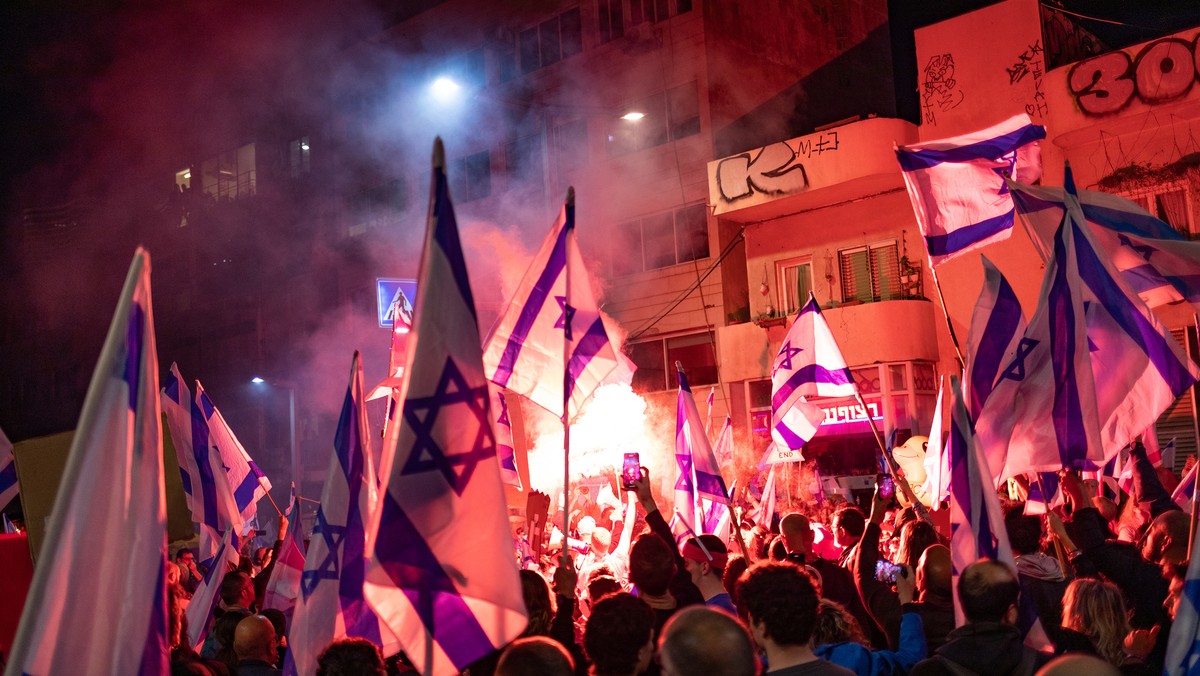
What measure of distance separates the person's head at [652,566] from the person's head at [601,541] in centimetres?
639

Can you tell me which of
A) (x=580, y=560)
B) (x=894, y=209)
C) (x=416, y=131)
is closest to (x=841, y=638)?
(x=580, y=560)

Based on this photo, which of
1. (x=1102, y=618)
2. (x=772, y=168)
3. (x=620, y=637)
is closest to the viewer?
(x=620, y=637)

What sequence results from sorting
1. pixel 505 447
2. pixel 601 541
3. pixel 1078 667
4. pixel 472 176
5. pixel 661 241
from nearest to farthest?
1. pixel 1078 667
2. pixel 505 447
3. pixel 601 541
4. pixel 661 241
5. pixel 472 176

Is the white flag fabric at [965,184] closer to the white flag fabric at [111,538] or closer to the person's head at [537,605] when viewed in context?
the person's head at [537,605]

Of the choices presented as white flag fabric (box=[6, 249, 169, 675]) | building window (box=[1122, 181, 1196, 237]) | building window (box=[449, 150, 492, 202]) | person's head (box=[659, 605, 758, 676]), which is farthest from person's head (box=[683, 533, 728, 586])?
building window (box=[449, 150, 492, 202])

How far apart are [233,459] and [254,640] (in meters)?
6.00

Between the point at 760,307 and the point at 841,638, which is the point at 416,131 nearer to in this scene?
the point at 760,307

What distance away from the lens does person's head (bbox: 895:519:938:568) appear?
18.6 ft

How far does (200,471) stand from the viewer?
10148 millimetres

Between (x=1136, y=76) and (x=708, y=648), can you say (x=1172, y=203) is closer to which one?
(x=1136, y=76)

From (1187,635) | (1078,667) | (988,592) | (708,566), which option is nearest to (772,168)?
(708,566)

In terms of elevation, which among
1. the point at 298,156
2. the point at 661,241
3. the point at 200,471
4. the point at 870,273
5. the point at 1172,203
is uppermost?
the point at 298,156

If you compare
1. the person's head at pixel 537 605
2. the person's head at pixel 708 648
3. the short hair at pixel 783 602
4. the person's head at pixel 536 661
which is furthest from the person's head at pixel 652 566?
Answer: the person's head at pixel 708 648

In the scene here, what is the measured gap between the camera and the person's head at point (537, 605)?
461cm
